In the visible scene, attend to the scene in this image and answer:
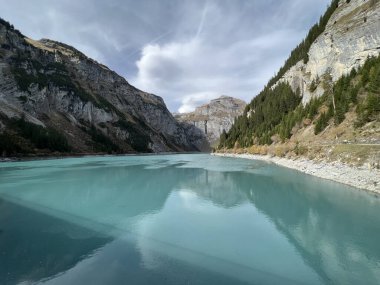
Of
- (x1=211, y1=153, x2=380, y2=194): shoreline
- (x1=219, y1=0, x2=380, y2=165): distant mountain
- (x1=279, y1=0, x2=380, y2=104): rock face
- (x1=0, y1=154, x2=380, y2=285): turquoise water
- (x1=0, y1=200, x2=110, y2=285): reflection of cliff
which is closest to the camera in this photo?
(x1=0, y1=154, x2=380, y2=285): turquoise water

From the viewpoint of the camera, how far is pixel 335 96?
183ft

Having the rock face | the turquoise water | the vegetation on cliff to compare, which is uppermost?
the rock face

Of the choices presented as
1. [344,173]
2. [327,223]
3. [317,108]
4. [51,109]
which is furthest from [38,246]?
[51,109]

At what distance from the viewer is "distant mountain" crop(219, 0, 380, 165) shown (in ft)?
119

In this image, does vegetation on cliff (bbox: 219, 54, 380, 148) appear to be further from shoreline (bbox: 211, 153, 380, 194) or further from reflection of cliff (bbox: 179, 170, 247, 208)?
reflection of cliff (bbox: 179, 170, 247, 208)

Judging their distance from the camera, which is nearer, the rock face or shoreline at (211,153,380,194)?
shoreline at (211,153,380,194)

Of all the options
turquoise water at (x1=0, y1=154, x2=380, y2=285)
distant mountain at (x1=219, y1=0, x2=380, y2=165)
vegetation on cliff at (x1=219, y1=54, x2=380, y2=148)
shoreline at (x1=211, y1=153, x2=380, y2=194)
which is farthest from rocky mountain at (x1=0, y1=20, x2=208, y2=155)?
shoreline at (x1=211, y1=153, x2=380, y2=194)

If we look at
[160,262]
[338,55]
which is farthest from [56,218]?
[338,55]

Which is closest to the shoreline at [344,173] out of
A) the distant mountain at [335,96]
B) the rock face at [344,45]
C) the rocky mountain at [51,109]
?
the distant mountain at [335,96]

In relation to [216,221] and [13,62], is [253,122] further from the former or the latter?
[13,62]

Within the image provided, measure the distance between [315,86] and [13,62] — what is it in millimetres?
142589

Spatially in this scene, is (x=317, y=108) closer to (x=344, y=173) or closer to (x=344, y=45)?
(x=344, y=45)

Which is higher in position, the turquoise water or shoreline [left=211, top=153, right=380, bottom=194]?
shoreline [left=211, top=153, right=380, bottom=194]

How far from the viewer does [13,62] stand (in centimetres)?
14375
